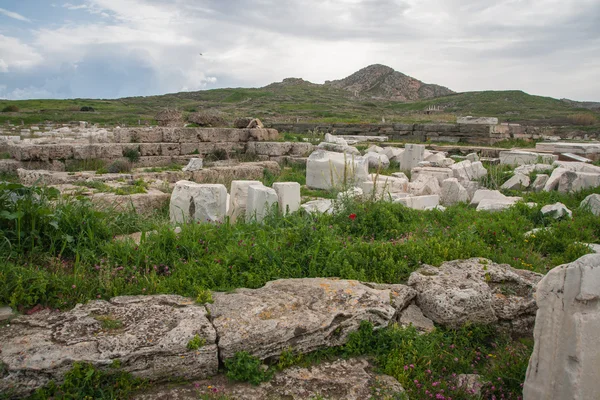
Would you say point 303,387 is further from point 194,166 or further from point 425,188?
point 194,166

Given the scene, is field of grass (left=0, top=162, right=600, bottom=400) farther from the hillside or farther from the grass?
the hillside

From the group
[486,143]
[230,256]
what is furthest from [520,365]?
[486,143]

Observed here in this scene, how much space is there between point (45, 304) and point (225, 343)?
4.57 feet

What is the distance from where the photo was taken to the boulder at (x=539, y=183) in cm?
885

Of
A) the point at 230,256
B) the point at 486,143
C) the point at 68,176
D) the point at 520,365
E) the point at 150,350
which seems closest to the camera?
the point at 150,350

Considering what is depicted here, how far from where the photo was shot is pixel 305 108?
42.8m

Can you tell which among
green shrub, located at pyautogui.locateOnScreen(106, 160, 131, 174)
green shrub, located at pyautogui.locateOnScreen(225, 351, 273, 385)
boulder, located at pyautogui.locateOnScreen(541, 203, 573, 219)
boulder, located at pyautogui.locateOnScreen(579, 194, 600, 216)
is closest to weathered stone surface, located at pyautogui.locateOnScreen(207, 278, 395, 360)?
green shrub, located at pyautogui.locateOnScreen(225, 351, 273, 385)

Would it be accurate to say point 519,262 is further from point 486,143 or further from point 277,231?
point 486,143

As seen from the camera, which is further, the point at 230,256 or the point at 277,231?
the point at 277,231

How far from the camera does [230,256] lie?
12.9 feet

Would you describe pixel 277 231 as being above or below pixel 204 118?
below

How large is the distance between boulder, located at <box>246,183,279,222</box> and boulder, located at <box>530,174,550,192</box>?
5848mm

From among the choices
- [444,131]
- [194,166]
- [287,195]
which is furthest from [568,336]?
[444,131]

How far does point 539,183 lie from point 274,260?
7.14m
